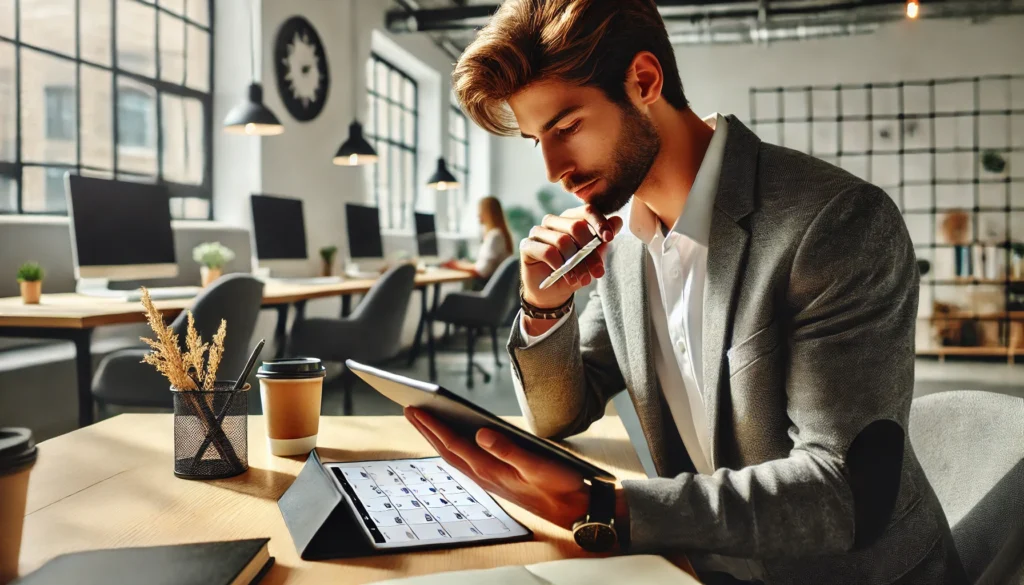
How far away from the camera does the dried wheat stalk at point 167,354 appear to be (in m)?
0.88

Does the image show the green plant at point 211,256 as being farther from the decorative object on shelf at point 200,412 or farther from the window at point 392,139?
the window at point 392,139

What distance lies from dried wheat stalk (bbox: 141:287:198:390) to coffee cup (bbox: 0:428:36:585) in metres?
0.27

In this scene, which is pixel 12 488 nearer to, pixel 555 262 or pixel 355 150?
pixel 555 262

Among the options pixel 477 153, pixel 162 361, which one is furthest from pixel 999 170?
pixel 162 361

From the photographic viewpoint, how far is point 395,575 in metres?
0.67

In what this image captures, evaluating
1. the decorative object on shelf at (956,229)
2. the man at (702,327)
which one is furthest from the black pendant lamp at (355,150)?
the decorative object on shelf at (956,229)

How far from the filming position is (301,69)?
555 cm

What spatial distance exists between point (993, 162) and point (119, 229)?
827cm

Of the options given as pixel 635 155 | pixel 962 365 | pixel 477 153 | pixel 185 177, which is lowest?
pixel 962 365

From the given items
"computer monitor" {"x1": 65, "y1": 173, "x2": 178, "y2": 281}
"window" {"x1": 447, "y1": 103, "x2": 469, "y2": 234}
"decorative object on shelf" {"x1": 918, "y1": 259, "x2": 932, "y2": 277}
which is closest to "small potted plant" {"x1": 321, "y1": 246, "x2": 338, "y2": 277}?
"computer monitor" {"x1": 65, "y1": 173, "x2": 178, "y2": 281}

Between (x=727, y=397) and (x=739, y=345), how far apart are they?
0.08 m

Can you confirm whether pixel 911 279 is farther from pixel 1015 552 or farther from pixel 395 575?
pixel 395 575

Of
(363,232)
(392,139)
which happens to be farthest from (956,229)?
(363,232)

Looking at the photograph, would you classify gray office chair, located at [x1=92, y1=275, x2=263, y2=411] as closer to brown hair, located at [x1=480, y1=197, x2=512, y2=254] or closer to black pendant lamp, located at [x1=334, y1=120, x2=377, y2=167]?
black pendant lamp, located at [x1=334, y1=120, x2=377, y2=167]
